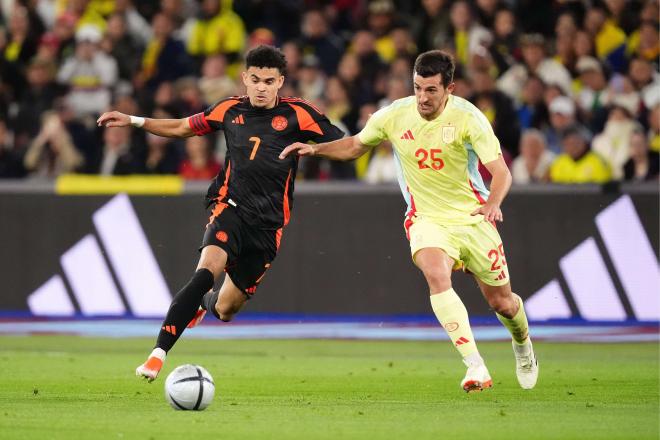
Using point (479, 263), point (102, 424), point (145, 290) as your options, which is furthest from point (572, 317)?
point (102, 424)

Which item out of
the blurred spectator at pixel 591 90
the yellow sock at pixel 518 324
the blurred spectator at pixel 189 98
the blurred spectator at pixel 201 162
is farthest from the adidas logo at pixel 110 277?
the yellow sock at pixel 518 324

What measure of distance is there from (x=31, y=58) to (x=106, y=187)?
4585mm

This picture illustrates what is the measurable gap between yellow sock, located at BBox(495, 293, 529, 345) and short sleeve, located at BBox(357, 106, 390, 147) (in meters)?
1.56

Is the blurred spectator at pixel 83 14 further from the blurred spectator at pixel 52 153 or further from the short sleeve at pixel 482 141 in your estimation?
the short sleeve at pixel 482 141

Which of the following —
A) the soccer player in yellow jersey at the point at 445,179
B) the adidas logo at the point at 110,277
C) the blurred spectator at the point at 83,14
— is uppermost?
the soccer player in yellow jersey at the point at 445,179

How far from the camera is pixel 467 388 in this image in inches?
374

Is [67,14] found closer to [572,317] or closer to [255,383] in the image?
[572,317]

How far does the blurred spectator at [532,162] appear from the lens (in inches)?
664

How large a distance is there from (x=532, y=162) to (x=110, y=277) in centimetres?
516

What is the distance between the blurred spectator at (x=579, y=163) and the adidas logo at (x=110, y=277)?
4.90m

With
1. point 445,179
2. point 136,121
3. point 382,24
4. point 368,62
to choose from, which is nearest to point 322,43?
point 382,24

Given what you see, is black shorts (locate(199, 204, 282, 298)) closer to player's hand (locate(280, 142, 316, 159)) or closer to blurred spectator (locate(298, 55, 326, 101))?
player's hand (locate(280, 142, 316, 159))

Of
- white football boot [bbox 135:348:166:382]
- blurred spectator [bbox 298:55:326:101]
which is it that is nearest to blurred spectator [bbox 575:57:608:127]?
blurred spectator [bbox 298:55:326:101]

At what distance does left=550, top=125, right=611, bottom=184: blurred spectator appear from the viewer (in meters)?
16.7
